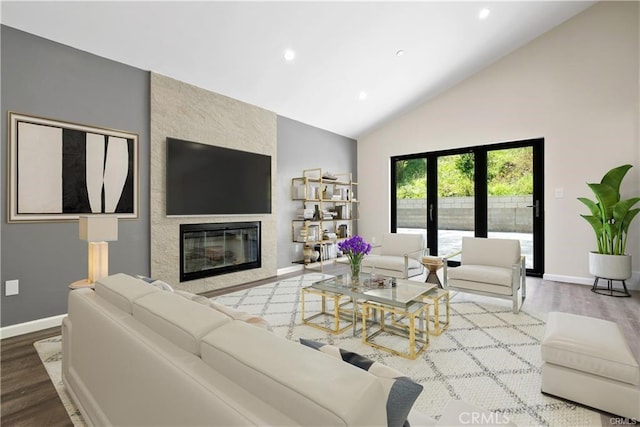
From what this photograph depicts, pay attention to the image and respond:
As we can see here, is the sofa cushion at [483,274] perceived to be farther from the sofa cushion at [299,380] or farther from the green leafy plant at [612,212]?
the sofa cushion at [299,380]

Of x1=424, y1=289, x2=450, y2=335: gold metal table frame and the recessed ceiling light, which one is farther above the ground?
the recessed ceiling light

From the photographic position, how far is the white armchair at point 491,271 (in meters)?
3.29

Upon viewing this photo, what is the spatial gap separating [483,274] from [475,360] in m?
1.38

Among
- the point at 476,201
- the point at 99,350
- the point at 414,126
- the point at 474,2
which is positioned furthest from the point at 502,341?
the point at 414,126

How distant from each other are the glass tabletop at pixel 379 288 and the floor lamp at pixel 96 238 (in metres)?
1.84

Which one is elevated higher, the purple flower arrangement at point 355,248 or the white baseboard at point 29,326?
the purple flower arrangement at point 355,248

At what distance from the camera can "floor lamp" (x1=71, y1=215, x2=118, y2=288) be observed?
251 centimetres

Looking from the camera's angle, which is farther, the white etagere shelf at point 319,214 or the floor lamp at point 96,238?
the white etagere shelf at point 319,214

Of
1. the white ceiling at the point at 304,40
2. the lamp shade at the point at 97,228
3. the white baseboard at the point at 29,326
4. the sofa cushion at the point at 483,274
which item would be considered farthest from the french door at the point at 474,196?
the white baseboard at the point at 29,326

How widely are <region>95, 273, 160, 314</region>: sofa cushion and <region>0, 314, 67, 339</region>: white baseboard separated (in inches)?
74.5

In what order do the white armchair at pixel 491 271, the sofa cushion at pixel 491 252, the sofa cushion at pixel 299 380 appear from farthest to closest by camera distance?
the sofa cushion at pixel 491 252
the white armchair at pixel 491 271
the sofa cushion at pixel 299 380

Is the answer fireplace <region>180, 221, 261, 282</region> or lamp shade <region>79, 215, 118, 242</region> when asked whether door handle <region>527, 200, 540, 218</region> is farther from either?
lamp shade <region>79, 215, 118, 242</region>

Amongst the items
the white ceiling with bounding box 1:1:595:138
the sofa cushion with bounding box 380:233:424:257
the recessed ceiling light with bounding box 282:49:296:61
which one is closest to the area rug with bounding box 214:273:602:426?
the sofa cushion with bounding box 380:233:424:257

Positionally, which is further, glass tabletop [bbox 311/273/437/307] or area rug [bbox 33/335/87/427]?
glass tabletop [bbox 311/273/437/307]
